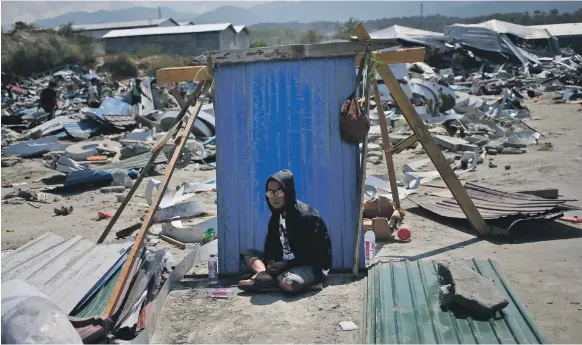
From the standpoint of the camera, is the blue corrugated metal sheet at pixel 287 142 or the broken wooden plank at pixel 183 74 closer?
the blue corrugated metal sheet at pixel 287 142

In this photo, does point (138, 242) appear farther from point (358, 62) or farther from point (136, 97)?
point (136, 97)

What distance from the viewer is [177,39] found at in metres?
54.2

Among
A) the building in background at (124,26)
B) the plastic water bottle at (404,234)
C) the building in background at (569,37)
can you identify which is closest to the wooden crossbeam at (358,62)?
the plastic water bottle at (404,234)

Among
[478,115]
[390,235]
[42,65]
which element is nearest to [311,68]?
[390,235]

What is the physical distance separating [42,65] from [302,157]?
40107 mm

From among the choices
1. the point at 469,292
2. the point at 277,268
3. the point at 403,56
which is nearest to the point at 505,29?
the point at 403,56

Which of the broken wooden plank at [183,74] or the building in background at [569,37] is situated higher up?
the building in background at [569,37]

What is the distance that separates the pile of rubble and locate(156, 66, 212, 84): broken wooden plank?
104 inches

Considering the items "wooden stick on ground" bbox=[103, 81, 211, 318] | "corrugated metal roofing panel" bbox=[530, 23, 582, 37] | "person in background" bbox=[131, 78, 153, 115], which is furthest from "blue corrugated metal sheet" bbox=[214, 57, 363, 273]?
"corrugated metal roofing panel" bbox=[530, 23, 582, 37]

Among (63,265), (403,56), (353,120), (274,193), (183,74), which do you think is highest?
(403,56)

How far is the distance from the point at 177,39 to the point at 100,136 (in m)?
38.7

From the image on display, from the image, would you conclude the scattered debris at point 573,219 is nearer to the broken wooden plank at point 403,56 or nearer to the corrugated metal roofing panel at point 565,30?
the broken wooden plank at point 403,56

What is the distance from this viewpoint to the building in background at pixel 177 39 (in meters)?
53.4

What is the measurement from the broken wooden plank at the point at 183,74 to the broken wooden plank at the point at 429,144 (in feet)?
4.60
